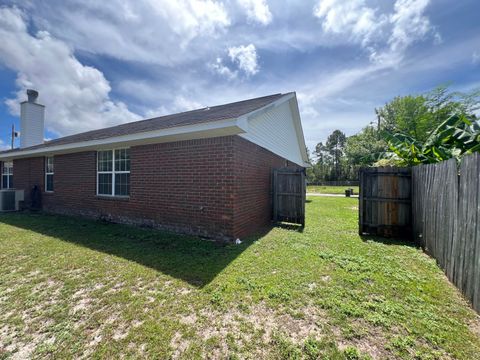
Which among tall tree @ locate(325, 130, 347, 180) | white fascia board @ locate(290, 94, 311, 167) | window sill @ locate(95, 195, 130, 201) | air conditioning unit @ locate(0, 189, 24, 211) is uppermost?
tall tree @ locate(325, 130, 347, 180)

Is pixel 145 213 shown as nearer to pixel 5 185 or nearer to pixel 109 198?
pixel 109 198

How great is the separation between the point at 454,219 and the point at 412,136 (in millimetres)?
21823

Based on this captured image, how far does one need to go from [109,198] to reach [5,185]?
11254 mm

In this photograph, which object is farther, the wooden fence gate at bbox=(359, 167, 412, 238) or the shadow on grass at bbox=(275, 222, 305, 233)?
the shadow on grass at bbox=(275, 222, 305, 233)

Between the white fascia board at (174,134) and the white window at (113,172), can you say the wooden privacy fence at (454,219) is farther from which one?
the white window at (113,172)

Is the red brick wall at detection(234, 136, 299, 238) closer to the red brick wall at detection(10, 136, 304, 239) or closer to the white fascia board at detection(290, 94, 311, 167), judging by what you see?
the red brick wall at detection(10, 136, 304, 239)

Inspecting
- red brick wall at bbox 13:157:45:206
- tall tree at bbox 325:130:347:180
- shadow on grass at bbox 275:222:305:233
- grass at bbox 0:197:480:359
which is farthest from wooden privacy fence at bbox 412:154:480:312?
tall tree at bbox 325:130:347:180

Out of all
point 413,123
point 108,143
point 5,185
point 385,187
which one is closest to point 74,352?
point 108,143

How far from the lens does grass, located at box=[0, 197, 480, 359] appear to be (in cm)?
205

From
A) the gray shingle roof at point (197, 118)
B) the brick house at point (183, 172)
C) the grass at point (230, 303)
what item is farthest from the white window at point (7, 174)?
the grass at point (230, 303)

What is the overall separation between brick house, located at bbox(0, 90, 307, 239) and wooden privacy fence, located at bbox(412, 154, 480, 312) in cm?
397

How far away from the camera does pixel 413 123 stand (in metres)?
23.7

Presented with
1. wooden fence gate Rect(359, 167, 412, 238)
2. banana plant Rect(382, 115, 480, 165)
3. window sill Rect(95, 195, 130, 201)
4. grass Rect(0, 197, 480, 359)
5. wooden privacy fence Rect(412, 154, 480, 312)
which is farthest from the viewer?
window sill Rect(95, 195, 130, 201)

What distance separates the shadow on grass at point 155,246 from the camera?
381 centimetres
